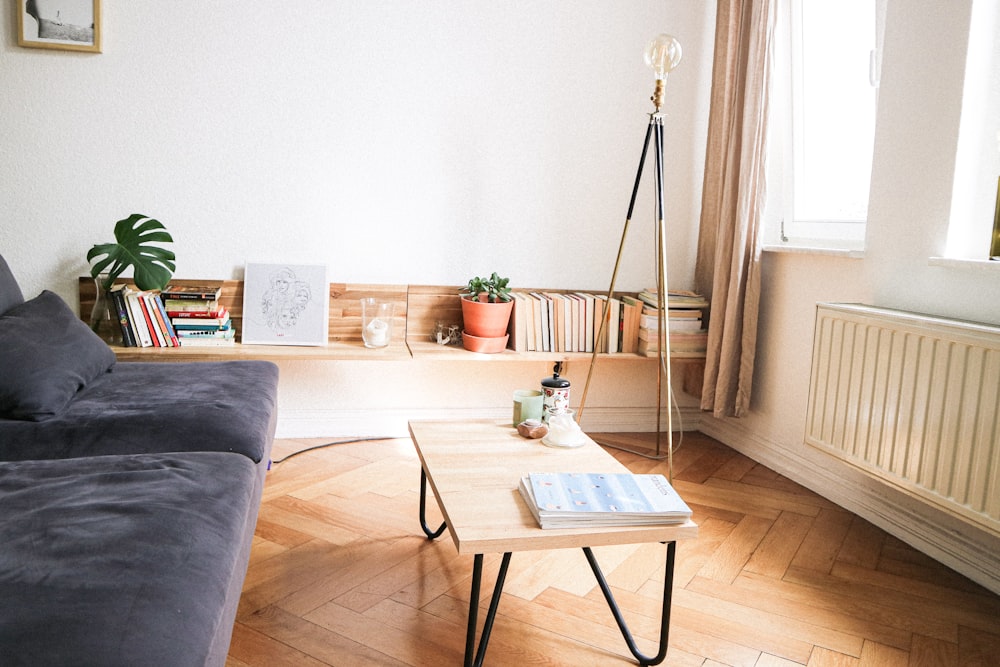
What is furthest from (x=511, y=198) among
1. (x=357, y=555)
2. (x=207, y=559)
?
(x=207, y=559)

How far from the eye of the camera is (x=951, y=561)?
7.19 ft

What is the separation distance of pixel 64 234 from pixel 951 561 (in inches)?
133

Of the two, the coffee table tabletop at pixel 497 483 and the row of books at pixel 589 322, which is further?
the row of books at pixel 589 322

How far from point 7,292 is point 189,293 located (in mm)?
688

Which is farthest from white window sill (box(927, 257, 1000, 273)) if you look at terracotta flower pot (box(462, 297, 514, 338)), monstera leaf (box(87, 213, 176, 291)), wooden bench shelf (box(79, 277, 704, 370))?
monstera leaf (box(87, 213, 176, 291))

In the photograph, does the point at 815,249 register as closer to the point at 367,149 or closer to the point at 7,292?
the point at 367,149

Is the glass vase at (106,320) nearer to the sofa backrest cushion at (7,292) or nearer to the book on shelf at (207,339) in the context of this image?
the book on shelf at (207,339)

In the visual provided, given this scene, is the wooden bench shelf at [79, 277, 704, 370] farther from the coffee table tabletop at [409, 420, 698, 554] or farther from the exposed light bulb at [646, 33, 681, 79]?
the exposed light bulb at [646, 33, 681, 79]

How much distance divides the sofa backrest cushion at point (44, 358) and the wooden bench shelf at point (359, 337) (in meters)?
0.49

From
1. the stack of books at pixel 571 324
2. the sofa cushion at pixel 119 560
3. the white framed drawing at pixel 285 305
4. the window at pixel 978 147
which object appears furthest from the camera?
the stack of books at pixel 571 324

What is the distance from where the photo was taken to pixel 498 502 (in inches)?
61.3

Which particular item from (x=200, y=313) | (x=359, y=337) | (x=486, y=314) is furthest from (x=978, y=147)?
(x=200, y=313)

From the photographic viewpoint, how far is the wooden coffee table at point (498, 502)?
1.42 meters

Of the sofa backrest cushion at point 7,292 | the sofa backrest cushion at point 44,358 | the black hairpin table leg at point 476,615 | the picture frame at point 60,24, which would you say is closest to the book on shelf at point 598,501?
the black hairpin table leg at point 476,615
